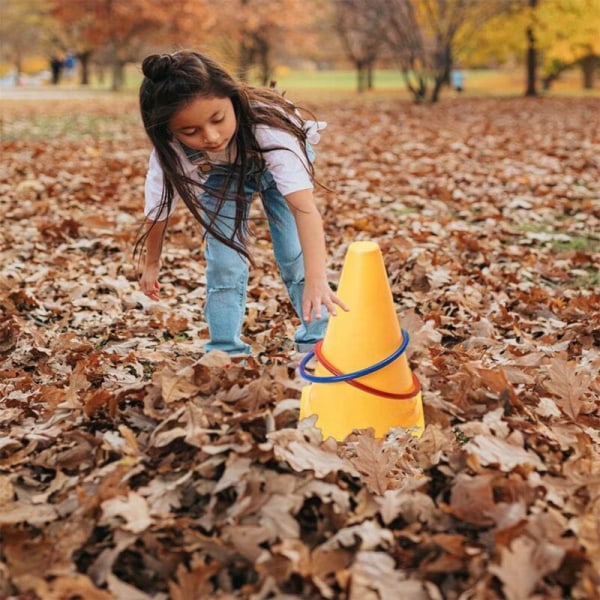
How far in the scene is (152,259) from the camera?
3.51 meters

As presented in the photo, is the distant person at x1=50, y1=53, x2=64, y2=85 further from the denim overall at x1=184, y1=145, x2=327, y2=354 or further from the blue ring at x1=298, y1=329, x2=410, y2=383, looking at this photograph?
the blue ring at x1=298, y1=329, x2=410, y2=383

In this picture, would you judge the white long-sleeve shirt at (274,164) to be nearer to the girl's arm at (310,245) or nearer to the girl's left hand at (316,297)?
the girl's arm at (310,245)

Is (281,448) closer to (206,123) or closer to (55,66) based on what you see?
(206,123)

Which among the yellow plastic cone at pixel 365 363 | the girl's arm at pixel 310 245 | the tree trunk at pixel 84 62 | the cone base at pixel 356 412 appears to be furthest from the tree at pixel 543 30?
the cone base at pixel 356 412

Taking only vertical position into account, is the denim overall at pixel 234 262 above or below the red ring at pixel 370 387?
above

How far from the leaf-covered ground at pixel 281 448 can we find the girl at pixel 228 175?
34cm

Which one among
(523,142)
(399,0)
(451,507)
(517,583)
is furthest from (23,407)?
(399,0)

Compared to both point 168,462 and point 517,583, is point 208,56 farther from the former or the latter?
point 517,583

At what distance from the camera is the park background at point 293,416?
1960 mm

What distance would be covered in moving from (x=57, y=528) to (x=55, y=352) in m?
1.82

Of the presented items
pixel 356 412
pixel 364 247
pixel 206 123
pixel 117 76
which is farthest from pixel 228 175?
pixel 117 76

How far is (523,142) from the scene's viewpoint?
41.1 ft

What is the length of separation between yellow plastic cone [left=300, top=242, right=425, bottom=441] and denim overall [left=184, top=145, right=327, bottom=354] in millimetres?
735

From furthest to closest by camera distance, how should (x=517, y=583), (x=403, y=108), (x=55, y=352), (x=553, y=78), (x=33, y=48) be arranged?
1. (x=33, y=48)
2. (x=553, y=78)
3. (x=403, y=108)
4. (x=55, y=352)
5. (x=517, y=583)
